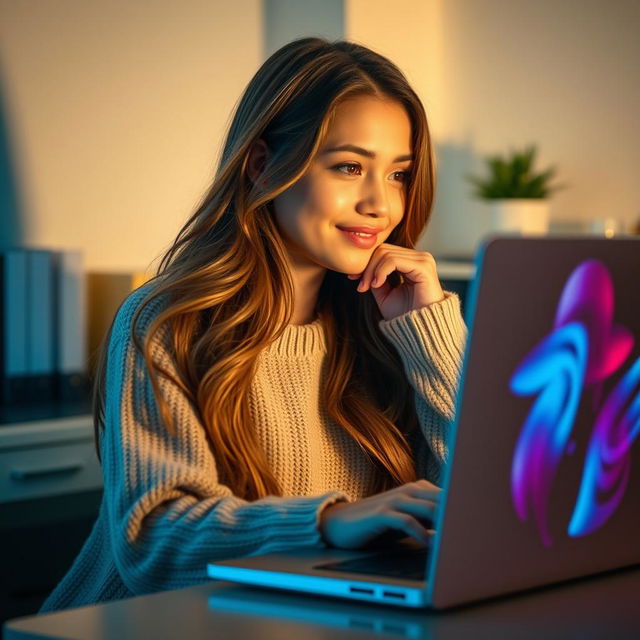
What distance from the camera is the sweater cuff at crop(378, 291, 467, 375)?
153 cm

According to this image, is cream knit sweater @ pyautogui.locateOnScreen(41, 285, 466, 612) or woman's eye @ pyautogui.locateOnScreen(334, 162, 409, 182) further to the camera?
woman's eye @ pyautogui.locateOnScreen(334, 162, 409, 182)

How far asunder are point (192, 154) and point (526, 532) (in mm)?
2492

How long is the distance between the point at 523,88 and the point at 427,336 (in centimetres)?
192

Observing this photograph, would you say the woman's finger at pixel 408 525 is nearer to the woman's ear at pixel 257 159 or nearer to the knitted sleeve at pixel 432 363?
the knitted sleeve at pixel 432 363

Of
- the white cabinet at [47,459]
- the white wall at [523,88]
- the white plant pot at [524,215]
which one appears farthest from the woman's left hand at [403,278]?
the white wall at [523,88]

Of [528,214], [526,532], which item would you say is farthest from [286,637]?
[528,214]

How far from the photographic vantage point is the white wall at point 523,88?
122 inches

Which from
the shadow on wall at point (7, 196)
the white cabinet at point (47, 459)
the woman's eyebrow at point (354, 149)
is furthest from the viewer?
the shadow on wall at point (7, 196)

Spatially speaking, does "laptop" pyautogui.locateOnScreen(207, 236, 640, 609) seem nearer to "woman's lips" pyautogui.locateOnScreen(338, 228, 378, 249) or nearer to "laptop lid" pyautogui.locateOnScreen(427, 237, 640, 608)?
"laptop lid" pyautogui.locateOnScreen(427, 237, 640, 608)

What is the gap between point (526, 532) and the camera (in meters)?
0.86

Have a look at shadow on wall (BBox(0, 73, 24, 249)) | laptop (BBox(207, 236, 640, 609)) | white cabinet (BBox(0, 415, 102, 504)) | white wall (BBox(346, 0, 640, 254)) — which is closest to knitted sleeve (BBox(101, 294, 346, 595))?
laptop (BBox(207, 236, 640, 609))

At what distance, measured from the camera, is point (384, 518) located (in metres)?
1.00

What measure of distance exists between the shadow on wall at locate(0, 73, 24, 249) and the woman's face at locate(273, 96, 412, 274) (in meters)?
1.53

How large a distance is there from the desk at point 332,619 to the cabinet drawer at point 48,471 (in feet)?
4.99
